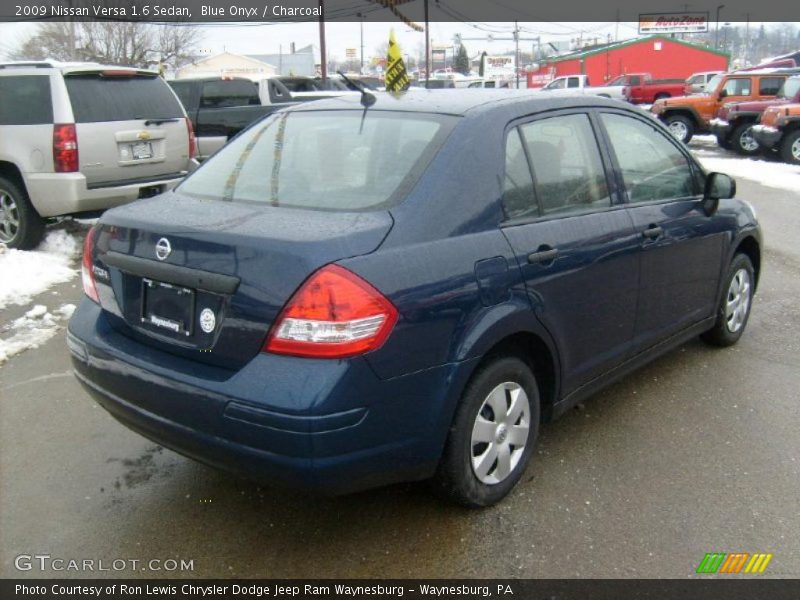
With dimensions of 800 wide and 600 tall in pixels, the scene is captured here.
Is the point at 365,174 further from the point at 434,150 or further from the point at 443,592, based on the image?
the point at 443,592

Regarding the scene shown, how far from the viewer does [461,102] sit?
326 centimetres

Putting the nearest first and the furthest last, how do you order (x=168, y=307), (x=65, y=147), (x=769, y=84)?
(x=168, y=307) → (x=65, y=147) → (x=769, y=84)

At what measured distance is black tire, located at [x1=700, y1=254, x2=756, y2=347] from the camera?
4.72 metres

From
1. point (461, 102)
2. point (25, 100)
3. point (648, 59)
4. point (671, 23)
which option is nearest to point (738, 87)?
point (25, 100)

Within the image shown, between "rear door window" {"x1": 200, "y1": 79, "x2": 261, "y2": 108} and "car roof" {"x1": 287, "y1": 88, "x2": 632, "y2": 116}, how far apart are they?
997 cm

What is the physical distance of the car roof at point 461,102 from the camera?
3.21m

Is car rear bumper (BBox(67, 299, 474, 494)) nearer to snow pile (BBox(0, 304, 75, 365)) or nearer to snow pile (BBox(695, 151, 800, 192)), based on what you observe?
snow pile (BBox(0, 304, 75, 365))

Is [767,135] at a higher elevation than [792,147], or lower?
higher

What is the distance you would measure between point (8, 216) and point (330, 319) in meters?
6.55

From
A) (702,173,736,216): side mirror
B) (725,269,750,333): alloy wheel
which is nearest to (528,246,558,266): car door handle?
(702,173,736,216): side mirror

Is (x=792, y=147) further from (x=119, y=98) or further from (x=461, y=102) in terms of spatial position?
(x=461, y=102)

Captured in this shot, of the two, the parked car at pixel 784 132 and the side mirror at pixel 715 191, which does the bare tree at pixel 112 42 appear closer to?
the parked car at pixel 784 132

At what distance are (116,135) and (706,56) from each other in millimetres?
55228

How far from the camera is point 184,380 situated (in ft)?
8.50
